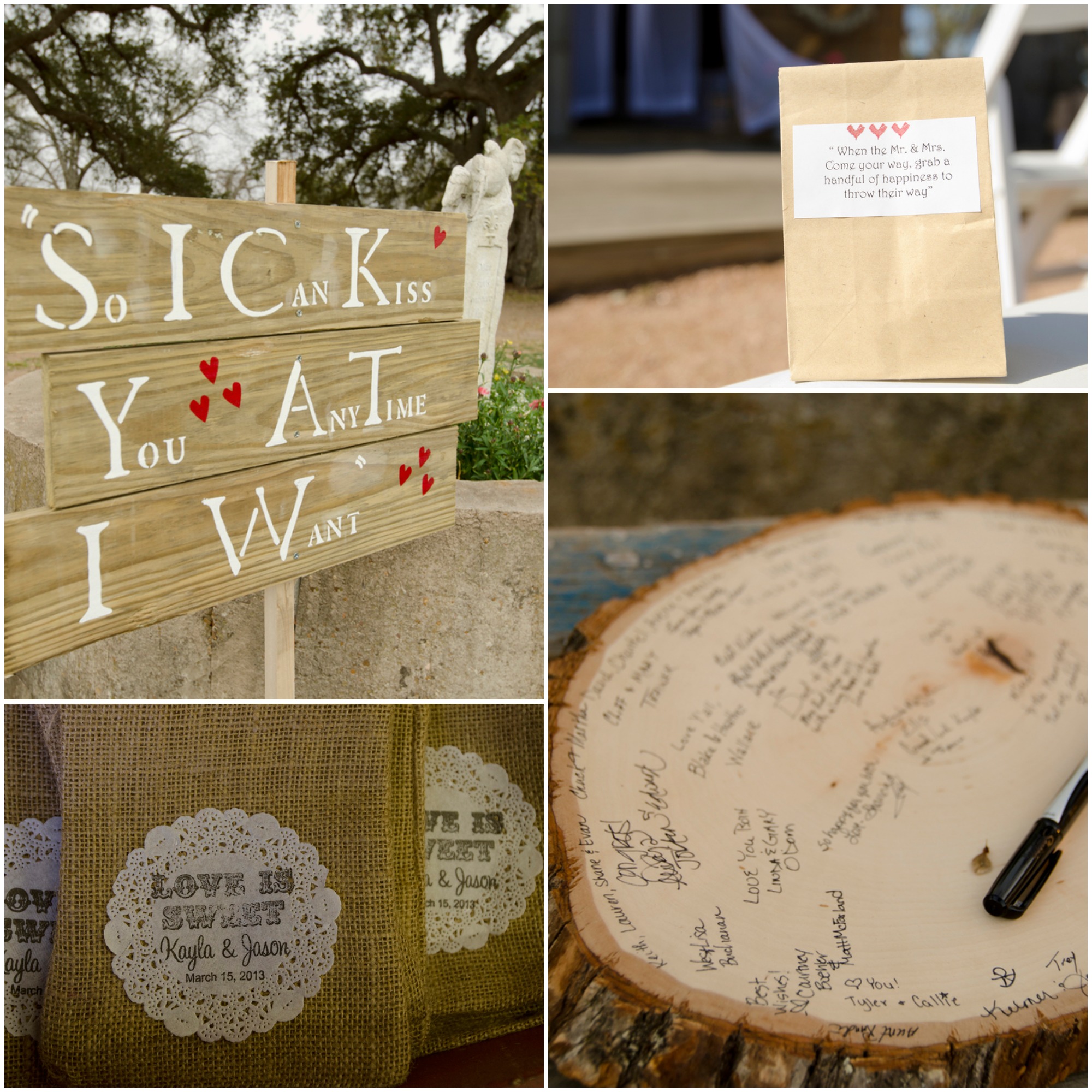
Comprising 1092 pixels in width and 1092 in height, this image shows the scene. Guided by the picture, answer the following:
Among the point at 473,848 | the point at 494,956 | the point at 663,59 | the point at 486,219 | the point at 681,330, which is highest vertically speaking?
the point at 663,59

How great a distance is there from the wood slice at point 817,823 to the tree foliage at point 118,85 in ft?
2.46

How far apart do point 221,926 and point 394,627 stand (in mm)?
398

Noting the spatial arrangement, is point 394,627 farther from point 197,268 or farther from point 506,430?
point 197,268

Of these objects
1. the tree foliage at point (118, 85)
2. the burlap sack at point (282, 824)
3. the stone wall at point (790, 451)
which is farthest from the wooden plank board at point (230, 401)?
the stone wall at point (790, 451)

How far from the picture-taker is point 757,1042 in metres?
0.67

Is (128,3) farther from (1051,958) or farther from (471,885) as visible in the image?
(1051,958)

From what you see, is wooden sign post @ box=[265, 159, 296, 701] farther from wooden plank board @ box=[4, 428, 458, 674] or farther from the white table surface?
the white table surface

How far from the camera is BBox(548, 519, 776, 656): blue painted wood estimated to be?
113 centimetres

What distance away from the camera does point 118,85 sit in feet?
3.40

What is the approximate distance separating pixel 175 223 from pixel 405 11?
54 centimetres

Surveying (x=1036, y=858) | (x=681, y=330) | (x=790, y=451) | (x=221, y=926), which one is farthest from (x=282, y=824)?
(x=681, y=330)

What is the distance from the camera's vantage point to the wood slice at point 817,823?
683 mm

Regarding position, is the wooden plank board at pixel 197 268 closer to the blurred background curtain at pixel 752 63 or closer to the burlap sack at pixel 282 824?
the burlap sack at pixel 282 824

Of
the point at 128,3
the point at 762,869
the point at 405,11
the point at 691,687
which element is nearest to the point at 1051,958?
the point at 762,869
